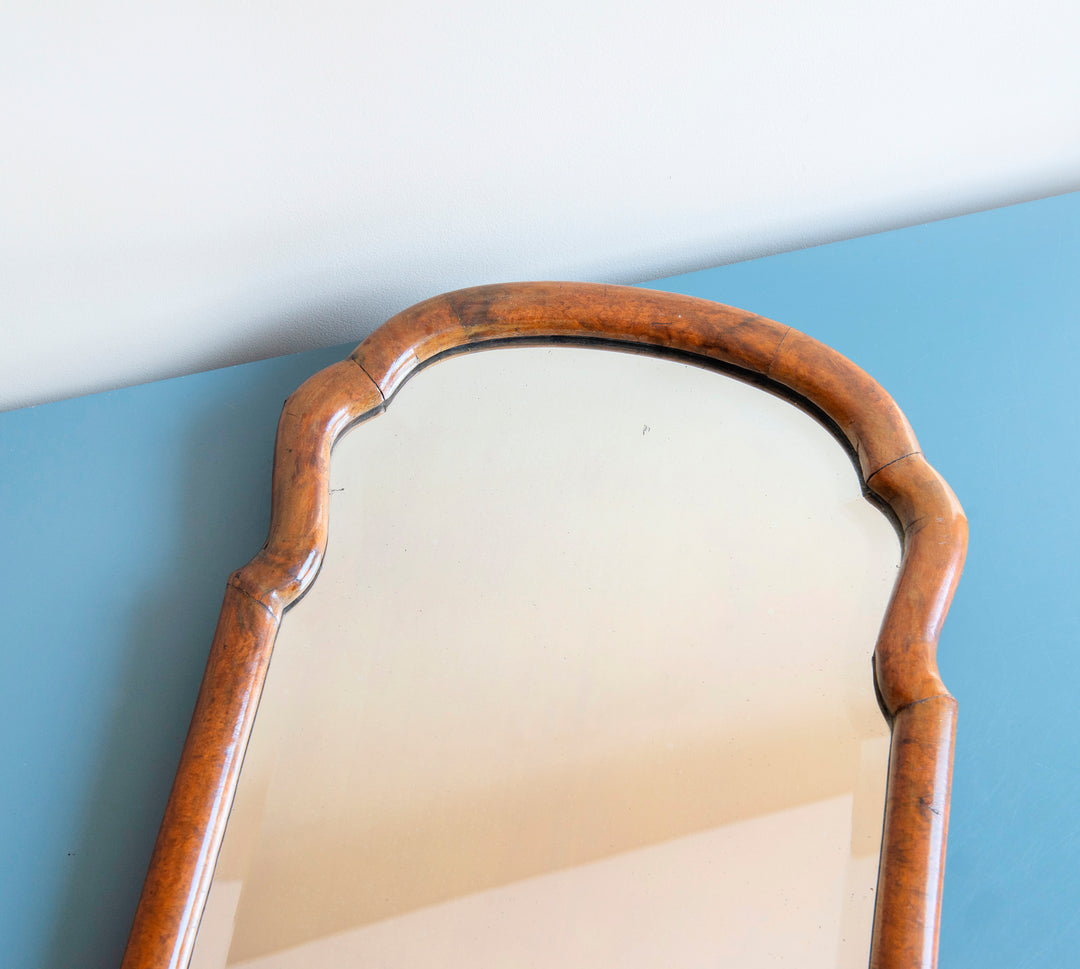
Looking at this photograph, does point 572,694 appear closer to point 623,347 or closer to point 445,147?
point 623,347

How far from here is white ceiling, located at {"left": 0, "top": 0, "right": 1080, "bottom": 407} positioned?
93cm

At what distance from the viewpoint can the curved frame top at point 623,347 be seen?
Result: 730 millimetres

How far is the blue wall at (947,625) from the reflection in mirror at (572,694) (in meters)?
0.17

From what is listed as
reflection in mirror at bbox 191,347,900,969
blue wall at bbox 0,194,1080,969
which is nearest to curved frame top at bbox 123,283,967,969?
reflection in mirror at bbox 191,347,900,969

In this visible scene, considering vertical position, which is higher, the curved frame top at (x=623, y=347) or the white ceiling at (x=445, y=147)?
the white ceiling at (x=445, y=147)

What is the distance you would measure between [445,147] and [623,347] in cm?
30

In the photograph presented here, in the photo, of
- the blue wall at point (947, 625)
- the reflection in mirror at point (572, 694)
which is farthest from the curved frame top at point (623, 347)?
the blue wall at point (947, 625)

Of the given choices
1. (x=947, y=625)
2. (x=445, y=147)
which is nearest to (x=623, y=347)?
(x=445, y=147)

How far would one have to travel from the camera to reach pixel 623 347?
40.1 inches

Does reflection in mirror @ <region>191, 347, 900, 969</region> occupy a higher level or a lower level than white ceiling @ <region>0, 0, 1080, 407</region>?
lower

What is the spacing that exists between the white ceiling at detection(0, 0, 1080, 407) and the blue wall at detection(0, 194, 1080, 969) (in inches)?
2.7

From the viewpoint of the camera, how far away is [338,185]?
1036mm

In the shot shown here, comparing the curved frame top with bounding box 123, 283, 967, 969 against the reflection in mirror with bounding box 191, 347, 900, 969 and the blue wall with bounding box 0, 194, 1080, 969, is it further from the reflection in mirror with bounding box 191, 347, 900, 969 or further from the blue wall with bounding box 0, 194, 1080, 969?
the blue wall with bounding box 0, 194, 1080, 969

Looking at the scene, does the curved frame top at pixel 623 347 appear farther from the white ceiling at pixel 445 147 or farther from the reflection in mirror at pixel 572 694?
the white ceiling at pixel 445 147
